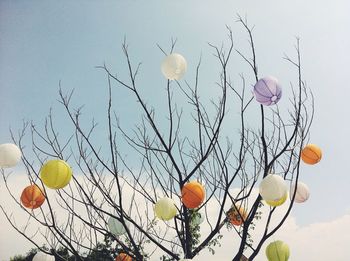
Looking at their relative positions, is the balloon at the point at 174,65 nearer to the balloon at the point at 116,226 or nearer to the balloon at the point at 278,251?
the balloon at the point at 116,226

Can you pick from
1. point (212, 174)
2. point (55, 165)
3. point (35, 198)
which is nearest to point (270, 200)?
point (212, 174)

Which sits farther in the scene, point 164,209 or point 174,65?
point 174,65

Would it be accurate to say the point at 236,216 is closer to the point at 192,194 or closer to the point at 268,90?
the point at 192,194

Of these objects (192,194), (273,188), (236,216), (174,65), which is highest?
(174,65)

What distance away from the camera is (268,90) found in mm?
4844

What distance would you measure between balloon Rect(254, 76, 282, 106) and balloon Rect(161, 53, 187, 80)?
0.95 meters

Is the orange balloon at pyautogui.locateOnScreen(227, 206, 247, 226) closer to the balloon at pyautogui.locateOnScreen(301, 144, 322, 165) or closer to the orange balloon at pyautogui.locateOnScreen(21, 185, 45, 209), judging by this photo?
the balloon at pyautogui.locateOnScreen(301, 144, 322, 165)

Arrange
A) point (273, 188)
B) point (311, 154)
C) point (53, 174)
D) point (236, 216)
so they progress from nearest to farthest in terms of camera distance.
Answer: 1. point (273, 188)
2. point (53, 174)
3. point (311, 154)
4. point (236, 216)

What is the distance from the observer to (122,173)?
6473 mm

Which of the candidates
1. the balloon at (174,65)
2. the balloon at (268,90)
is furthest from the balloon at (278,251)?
the balloon at (174,65)

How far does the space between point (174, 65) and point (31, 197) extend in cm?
253

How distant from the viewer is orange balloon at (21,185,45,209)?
5.39 metres

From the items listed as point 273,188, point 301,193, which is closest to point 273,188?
point 273,188

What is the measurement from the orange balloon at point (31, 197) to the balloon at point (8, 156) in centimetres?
39
